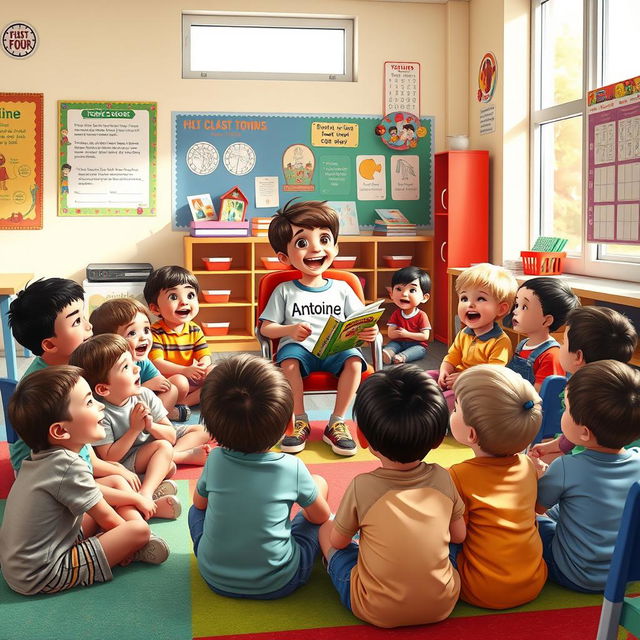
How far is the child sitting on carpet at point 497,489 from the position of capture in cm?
184

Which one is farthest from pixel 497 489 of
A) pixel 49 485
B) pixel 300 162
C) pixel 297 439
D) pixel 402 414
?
pixel 300 162

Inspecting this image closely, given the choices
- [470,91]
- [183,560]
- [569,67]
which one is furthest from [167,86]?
[183,560]

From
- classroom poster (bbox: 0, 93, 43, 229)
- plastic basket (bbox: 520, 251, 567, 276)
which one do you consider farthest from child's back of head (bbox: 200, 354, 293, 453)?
classroom poster (bbox: 0, 93, 43, 229)

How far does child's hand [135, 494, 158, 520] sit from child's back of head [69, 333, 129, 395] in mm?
349

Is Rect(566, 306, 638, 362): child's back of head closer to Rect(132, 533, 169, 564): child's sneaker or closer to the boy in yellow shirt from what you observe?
the boy in yellow shirt

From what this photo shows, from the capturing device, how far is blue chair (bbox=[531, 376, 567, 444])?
8.27ft

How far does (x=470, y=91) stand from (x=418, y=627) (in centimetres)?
492

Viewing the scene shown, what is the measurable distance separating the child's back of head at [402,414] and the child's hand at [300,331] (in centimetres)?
147

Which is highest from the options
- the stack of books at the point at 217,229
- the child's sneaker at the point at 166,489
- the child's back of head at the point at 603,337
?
the stack of books at the point at 217,229

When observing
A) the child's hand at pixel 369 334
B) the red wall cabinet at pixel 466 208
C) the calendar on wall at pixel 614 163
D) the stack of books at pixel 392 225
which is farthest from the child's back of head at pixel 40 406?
the stack of books at pixel 392 225

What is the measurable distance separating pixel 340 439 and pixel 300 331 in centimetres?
46

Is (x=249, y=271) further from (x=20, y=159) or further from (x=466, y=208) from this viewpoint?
(x=20, y=159)

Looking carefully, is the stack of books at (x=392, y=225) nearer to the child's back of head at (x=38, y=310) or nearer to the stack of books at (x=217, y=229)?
the stack of books at (x=217, y=229)

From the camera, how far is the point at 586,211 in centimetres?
462
